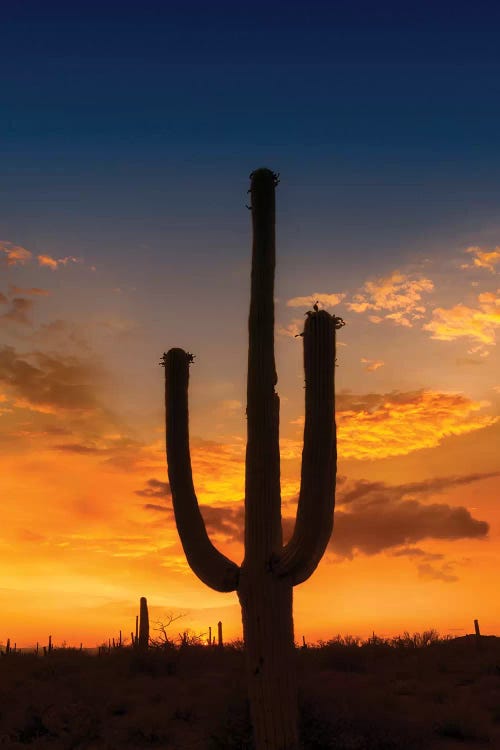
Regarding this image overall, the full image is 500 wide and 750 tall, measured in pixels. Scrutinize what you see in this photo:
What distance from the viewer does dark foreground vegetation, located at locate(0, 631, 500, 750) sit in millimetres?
13664

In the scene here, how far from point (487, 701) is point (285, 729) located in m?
8.57

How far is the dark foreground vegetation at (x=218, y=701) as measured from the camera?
44.8ft

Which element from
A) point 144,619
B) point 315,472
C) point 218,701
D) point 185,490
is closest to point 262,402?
point 315,472

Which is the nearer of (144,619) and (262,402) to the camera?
(262,402)

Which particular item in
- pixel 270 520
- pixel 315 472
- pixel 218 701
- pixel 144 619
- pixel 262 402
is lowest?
pixel 218 701

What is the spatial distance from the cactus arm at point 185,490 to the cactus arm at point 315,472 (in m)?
1.14

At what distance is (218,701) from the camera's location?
51.4 feet

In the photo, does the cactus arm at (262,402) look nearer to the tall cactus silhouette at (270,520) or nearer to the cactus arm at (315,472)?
the tall cactus silhouette at (270,520)

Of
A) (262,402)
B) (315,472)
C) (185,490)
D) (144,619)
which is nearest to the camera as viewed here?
(315,472)

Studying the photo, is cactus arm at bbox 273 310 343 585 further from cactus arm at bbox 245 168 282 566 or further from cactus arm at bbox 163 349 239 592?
cactus arm at bbox 163 349 239 592

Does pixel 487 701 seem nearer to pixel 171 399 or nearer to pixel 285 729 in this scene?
pixel 285 729

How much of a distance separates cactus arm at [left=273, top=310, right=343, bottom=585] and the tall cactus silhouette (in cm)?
1

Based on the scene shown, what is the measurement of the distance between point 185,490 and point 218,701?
18.8 ft

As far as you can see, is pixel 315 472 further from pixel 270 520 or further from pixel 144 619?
pixel 144 619
